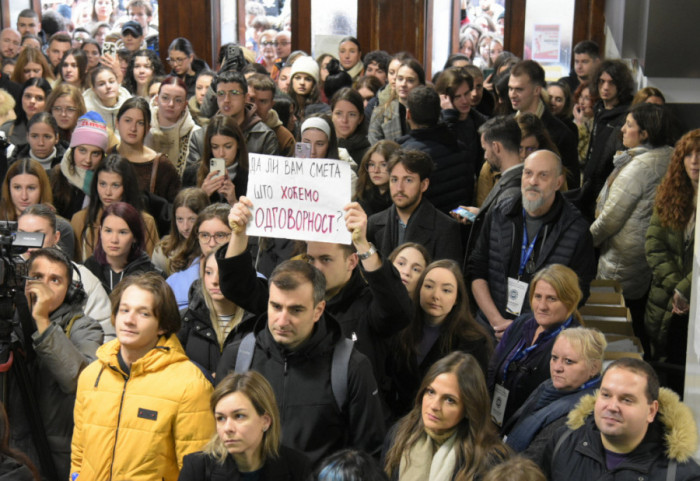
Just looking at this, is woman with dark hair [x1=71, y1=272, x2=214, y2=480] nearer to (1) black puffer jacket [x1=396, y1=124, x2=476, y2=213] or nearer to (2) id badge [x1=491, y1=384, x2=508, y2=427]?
(2) id badge [x1=491, y1=384, x2=508, y2=427]

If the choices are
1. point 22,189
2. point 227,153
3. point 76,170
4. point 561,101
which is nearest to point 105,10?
point 561,101

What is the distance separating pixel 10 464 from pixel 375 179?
11.0 feet

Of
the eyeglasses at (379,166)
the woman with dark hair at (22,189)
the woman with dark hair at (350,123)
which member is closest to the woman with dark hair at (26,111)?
the woman with dark hair at (22,189)

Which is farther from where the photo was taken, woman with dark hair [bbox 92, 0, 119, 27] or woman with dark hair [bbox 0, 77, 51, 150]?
woman with dark hair [bbox 92, 0, 119, 27]

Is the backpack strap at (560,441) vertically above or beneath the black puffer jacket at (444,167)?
beneath

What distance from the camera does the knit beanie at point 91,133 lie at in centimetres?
658

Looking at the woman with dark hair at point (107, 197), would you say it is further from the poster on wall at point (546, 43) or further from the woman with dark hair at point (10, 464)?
the poster on wall at point (546, 43)

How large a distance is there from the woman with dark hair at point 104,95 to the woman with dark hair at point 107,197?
89.1 inches

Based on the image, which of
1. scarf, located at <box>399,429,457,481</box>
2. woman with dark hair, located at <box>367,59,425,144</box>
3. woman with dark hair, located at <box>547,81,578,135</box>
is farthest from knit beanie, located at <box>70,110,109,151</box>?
scarf, located at <box>399,429,457,481</box>

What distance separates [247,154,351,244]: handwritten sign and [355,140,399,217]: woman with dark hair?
196 cm

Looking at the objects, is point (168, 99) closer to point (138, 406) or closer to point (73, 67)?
point (73, 67)

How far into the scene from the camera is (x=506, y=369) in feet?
14.6

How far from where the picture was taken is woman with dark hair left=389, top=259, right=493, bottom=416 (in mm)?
4465

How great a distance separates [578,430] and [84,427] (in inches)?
71.6
